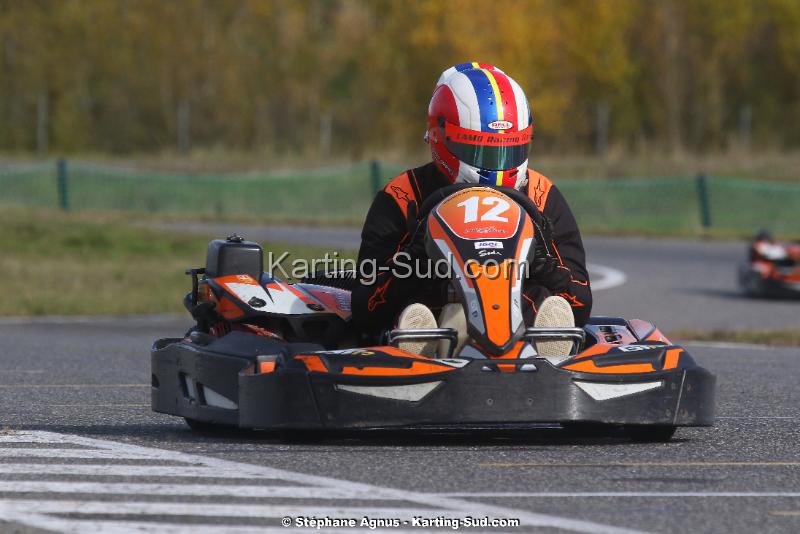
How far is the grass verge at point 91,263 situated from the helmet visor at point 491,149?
32.1 ft

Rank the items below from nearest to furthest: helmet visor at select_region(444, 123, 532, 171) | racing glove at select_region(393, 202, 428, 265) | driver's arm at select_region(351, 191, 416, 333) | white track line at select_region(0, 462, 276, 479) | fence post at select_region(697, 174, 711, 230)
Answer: white track line at select_region(0, 462, 276, 479), racing glove at select_region(393, 202, 428, 265), driver's arm at select_region(351, 191, 416, 333), helmet visor at select_region(444, 123, 532, 171), fence post at select_region(697, 174, 711, 230)

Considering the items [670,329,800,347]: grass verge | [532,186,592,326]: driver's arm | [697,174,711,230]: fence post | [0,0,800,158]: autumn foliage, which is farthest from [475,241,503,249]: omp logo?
[0,0,800,158]: autumn foliage

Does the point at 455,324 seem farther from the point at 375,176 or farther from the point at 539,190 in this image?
the point at 375,176

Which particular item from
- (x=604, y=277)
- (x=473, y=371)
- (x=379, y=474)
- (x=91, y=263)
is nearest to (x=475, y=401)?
(x=473, y=371)

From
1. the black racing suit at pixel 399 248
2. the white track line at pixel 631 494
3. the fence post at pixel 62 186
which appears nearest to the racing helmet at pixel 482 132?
the black racing suit at pixel 399 248

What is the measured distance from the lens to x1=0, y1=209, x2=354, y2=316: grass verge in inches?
688

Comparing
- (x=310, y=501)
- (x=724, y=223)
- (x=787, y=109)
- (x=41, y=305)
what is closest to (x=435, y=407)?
(x=310, y=501)

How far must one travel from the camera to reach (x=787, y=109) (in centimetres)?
5859

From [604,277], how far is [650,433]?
13.3m

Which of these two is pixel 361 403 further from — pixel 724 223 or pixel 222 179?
pixel 222 179

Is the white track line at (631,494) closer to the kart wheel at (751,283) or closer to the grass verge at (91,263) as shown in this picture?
the grass verge at (91,263)

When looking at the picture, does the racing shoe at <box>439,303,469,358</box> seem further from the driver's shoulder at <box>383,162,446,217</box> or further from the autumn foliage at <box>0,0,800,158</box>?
the autumn foliage at <box>0,0,800,158</box>

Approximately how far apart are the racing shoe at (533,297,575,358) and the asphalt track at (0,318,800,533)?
0.39 meters

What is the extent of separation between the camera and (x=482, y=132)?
7.49 meters
